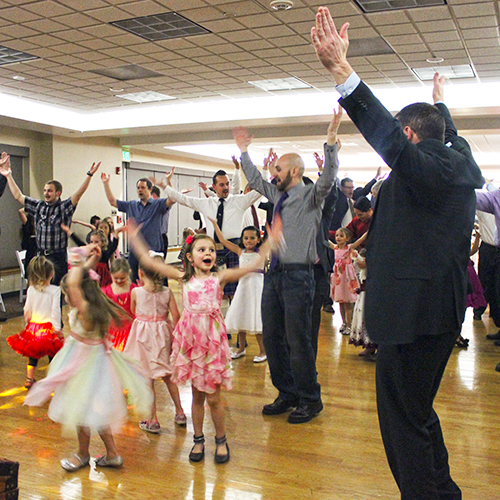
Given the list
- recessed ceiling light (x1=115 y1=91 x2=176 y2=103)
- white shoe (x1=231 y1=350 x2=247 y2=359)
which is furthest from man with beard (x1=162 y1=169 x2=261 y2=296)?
recessed ceiling light (x1=115 y1=91 x2=176 y2=103)

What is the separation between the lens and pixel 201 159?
16.9m

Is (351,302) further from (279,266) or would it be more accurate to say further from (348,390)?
(279,266)

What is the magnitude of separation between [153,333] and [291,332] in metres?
0.83

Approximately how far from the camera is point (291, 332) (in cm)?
347

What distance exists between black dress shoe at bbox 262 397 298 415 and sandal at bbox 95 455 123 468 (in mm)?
1080

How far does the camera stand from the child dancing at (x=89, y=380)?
8.76 ft

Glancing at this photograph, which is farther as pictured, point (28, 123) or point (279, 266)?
point (28, 123)

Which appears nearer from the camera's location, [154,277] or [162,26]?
[154,277]

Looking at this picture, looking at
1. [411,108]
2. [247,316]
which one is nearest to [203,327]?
[411,108]

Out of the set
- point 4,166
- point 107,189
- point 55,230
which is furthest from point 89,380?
point 107,189

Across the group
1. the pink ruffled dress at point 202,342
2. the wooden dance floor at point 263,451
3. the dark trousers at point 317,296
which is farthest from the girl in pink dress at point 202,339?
the dark trousers at point 317,296

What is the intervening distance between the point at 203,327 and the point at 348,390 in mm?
1633

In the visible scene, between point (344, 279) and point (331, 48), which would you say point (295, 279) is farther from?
point (344, 279)

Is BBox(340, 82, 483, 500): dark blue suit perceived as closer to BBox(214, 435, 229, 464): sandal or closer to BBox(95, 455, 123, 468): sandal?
BBox(214, 435, 229, 464): sandal
